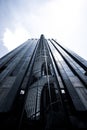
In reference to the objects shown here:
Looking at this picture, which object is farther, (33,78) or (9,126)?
(33,78)

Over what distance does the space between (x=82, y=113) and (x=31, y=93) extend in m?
2.94

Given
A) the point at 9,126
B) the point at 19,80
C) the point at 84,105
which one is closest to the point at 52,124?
the point at 9,126

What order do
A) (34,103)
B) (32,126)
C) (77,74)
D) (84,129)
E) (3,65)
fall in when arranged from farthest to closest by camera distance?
1. (3,65)
2. (77,74)
3. (34,103)
4. (32,126)
5. (84,129)

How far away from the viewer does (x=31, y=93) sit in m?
7.16

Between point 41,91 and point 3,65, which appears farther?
point 3,65

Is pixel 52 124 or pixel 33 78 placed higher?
pixel 33 78

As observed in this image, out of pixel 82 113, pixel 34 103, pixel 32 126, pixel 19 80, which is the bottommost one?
pixel 32 126

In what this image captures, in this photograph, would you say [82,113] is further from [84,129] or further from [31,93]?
[31,93]

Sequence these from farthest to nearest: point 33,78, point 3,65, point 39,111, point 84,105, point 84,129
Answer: point 3,65 < point 33,78 < point 39,111 < point 84,105 < point 84,129

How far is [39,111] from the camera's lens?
6.04m

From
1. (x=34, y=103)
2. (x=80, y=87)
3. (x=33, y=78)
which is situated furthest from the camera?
(x=33, y=78)

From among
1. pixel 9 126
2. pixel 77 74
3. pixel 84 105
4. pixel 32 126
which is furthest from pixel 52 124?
pixel 77 74

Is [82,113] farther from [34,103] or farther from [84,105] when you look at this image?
[34,103]

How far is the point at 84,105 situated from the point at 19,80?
3.60 m
